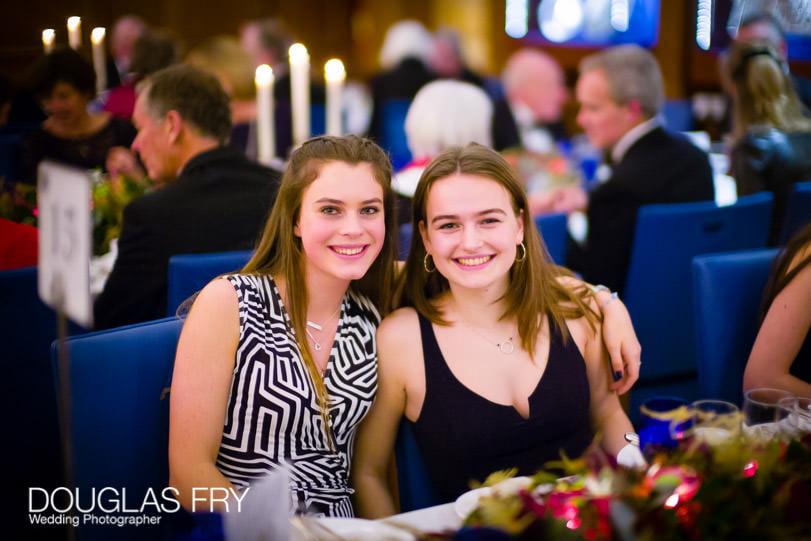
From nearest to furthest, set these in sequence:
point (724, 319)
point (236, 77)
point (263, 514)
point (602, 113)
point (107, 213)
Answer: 1. point (263, 514)
2. point (724, 319)
3. point (107, 213)
4. point (602, 113)
5. point (236, 77)

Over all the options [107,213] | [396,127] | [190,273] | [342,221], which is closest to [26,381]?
[190,273]

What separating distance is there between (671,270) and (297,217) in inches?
62.4

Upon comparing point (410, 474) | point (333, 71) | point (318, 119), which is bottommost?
point (410, 474)

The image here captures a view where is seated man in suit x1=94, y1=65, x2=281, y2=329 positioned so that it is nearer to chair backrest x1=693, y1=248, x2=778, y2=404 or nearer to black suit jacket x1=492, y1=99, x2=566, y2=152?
chair backrest x1=693, y1=248, x2=778, y2=404

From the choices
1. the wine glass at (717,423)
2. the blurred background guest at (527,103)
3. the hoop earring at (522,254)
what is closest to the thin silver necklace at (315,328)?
the hoop earring at (522,254)

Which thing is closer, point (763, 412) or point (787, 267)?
point (763, 412)

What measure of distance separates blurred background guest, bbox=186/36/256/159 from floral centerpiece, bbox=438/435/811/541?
10.5 feet

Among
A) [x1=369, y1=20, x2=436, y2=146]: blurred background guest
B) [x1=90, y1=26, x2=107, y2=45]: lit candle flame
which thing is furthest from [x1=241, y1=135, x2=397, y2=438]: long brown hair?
[x1=369, y1=20, x2=436, y2=146]: blurred background guest

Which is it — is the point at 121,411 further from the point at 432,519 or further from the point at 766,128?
the point at 766,128

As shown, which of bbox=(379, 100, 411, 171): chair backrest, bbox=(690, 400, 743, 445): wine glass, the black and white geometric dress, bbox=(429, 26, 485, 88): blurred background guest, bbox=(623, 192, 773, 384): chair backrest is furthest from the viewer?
bbox=(429, 26, 485, 88): blurred background guest

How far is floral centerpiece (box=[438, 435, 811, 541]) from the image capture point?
39.1 inches

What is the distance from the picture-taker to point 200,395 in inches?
62.0

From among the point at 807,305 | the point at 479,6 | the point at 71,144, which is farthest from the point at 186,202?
the point at 479,6

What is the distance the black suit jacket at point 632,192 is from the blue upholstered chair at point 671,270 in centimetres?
21
